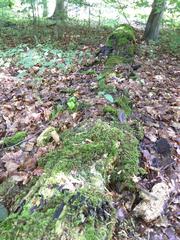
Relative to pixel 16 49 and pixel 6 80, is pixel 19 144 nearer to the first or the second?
pixel 6 80

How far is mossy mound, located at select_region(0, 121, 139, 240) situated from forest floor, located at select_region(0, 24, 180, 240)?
0.19 metres

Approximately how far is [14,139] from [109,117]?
1149mm

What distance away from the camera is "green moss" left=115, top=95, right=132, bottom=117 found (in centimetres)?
386

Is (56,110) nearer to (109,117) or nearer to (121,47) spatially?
(109,117)

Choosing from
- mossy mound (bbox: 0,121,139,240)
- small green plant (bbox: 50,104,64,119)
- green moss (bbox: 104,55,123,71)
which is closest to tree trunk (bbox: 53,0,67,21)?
green moss (bbox: 104,55,123,71)

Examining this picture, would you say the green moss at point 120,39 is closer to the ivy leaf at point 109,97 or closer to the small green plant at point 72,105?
the ivy leaf at point 109,97

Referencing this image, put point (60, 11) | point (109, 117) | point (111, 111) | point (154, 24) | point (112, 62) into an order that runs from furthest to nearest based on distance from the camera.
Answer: point (60, 11) < point (154, 24) < point (112, 62) < point (111, 111) < point (109, 117)

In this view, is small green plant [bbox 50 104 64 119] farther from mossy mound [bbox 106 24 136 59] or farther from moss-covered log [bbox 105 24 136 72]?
Result: mossy mound [bbox 106 24 136 59]

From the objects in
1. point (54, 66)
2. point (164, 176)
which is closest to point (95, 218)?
point (164, 176)

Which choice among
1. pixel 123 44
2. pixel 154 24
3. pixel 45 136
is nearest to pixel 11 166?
pixel 45 136

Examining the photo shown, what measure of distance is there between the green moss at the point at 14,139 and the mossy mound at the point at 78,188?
62 centimetres

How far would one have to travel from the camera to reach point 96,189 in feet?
7.46

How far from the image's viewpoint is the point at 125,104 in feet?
13.1

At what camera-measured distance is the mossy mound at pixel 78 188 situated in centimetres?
192
